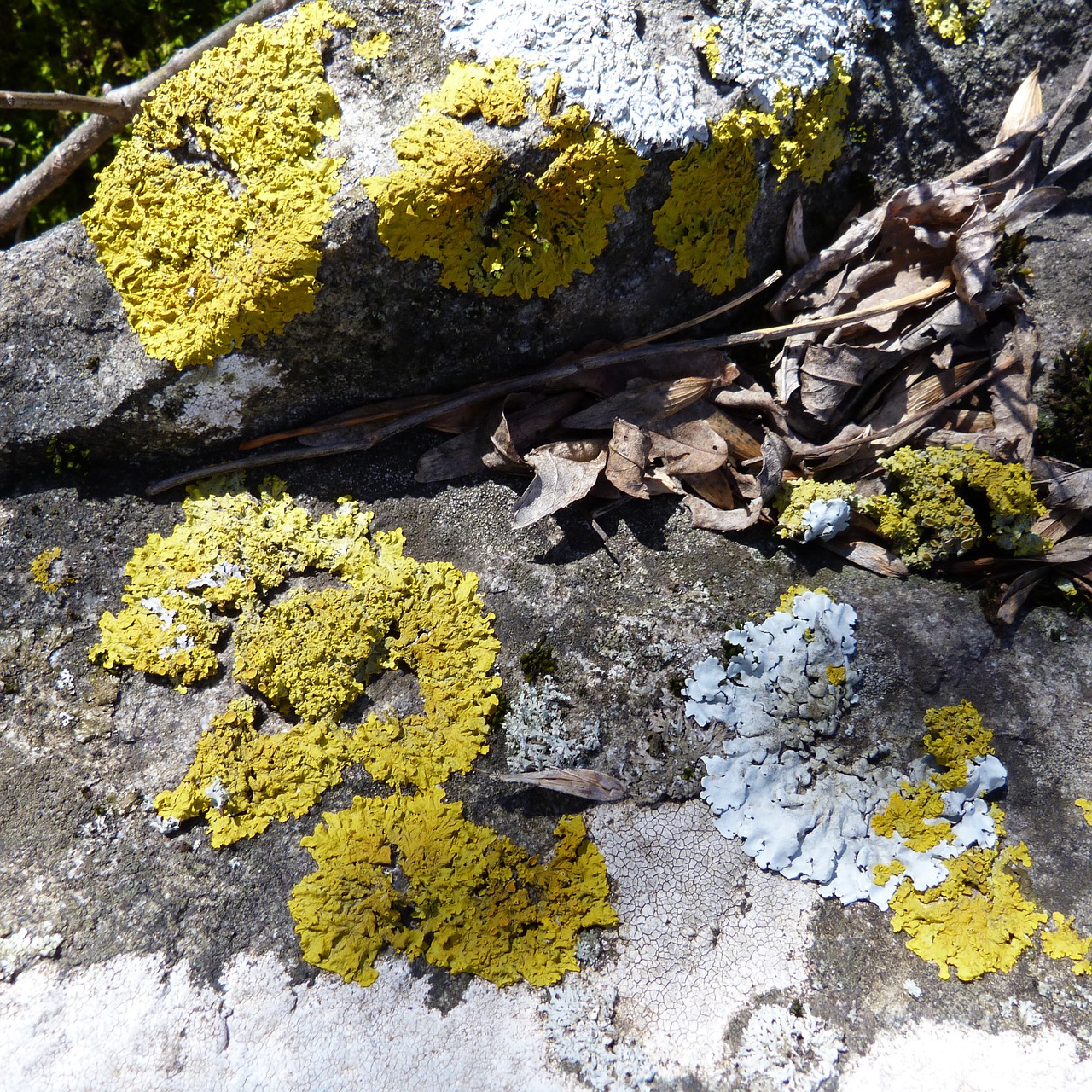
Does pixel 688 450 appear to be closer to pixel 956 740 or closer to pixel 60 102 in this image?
pixel 956 740

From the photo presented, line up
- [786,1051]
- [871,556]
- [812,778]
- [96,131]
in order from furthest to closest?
[96,131] → [871,556] → [812,778] → [786,1051]

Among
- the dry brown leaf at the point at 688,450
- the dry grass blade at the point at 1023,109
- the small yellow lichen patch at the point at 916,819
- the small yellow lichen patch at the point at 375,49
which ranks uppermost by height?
the small yellow lichen patch at the point at 375,49

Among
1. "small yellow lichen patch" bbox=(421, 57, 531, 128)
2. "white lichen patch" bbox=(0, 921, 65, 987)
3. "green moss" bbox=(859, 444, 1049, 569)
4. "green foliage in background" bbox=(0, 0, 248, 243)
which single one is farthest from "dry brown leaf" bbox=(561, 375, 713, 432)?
"green foliage in background" bbox=(0, 0, 248, 243)

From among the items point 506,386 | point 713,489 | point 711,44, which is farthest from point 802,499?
point 711,44

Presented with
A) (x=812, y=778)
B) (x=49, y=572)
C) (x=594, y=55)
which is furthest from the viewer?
(x=49, y=572)

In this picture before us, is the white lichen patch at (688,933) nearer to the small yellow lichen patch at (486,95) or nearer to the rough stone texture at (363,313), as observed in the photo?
the rough stone texture at (363,313)

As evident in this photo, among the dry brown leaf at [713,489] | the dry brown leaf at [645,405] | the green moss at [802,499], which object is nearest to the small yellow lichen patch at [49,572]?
the dry brown leaf at [645,405]

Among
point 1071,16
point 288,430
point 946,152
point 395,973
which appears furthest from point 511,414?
point 1071,16
